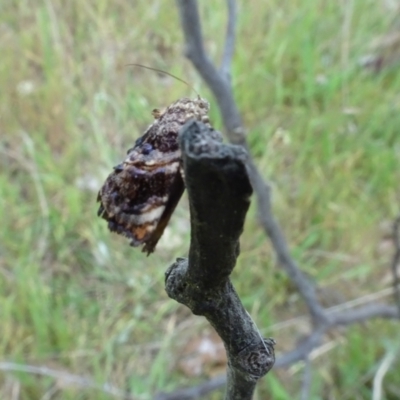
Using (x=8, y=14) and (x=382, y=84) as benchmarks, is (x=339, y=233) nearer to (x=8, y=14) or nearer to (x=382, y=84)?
(x=382, y=84)

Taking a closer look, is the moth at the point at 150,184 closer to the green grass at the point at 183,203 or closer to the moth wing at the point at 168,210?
the moth wing at the point at 168,210

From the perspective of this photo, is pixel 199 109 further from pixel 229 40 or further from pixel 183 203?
pixel 183 203

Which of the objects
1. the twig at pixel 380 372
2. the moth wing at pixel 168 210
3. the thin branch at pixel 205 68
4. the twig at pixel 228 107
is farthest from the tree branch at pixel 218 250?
the twig at pixel 380 372

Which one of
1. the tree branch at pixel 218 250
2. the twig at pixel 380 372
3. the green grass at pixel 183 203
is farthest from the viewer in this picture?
the green grass at pixel 183 203

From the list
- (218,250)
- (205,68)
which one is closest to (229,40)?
(205,68)

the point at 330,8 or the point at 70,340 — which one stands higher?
the point at 330,8

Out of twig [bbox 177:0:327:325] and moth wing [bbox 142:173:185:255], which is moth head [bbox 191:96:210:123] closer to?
moth wing [bbox 142:173:185:255]

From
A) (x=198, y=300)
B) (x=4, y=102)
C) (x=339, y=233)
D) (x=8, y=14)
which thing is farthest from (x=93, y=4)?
(x=198, y=300)
